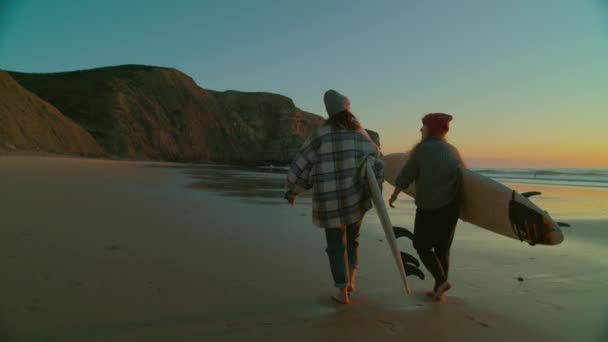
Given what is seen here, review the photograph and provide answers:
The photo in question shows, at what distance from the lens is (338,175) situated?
281cm

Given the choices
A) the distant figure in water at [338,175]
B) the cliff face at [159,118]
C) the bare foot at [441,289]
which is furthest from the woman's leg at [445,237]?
the cliff face at [159,118]

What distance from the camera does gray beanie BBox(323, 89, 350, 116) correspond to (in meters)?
2.87

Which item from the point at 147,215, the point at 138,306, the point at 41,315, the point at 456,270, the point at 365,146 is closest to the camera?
the point at 41,315

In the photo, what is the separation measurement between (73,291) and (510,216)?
10.8 feet

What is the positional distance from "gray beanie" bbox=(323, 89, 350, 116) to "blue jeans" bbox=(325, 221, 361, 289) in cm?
87

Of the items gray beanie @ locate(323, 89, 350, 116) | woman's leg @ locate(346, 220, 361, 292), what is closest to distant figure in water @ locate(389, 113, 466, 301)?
woman's leg @ locate(346, 220, 361, 292)

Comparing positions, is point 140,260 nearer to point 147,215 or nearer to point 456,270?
point 147,215

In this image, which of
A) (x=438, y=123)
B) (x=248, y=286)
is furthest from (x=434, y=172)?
(x=248, y=286)

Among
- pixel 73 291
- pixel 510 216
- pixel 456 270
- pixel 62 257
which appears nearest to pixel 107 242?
pixel 62 257

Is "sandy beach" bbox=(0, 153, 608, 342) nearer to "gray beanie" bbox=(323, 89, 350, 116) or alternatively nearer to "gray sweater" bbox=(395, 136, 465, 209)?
"gray sweater" bbox=(395, 136, 465, 209)

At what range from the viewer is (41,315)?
6.82ft

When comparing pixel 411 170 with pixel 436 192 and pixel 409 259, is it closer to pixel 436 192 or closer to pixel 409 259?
pixel 436 192

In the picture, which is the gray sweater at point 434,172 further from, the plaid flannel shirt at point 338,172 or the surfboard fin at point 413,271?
the surfboard fin at point 413,271

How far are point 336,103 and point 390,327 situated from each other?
5.22 feet
